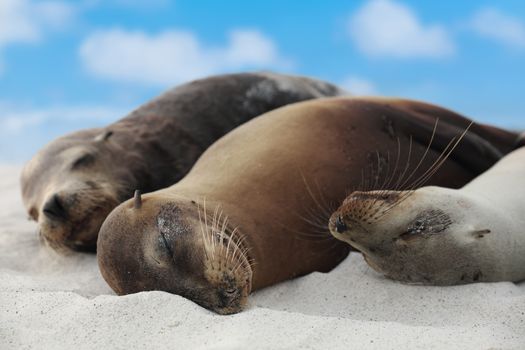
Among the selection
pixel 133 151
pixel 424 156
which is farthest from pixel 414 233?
pixel 133 151

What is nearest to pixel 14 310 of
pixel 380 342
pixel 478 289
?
pixel 380 342

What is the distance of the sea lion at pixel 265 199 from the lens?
3.64 meters

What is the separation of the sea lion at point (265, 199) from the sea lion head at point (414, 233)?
23.3 inches

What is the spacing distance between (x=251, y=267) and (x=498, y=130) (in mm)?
2923

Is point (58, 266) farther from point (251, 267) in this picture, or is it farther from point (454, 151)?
point (454, 151)

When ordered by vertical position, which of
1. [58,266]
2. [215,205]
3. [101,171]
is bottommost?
[58,266]

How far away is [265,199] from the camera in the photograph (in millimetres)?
4422

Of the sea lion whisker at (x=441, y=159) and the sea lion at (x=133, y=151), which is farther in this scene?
the sea lion at (x=133, y=151)

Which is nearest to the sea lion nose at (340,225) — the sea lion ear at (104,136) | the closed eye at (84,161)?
the closed eye at (84,161)

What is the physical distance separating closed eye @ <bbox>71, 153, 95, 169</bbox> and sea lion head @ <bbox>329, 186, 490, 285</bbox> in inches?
114

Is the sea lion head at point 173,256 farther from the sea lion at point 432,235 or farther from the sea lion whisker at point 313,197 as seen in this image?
the sea lion whisker at point 313,197

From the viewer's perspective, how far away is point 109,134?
6.48 m

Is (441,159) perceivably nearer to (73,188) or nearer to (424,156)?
(424,156)

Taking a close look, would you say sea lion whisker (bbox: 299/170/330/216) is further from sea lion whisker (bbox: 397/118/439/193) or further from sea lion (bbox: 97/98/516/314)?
sea lion whisker (bbox: 397/118/439/193)
